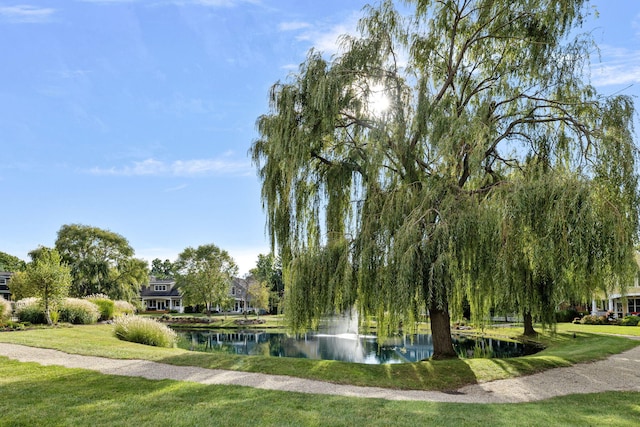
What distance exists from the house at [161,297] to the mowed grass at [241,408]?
52119 mm

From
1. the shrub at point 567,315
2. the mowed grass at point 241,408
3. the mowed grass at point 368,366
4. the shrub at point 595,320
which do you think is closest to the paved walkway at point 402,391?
the mowed grass at point 368,366

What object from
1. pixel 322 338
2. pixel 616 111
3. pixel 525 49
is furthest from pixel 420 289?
pixel 322 338

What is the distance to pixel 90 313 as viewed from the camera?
22.2 metres

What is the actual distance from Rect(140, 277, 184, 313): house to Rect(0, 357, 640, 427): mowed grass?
171ft

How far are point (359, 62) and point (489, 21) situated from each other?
13.1 feet

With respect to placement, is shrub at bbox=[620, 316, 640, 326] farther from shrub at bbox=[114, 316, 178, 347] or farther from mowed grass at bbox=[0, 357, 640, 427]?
shrub at bbox=[114, 316, 178, 347]

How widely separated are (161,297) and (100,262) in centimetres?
1873

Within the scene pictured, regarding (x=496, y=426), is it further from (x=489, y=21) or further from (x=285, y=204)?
(x=489, y=21)

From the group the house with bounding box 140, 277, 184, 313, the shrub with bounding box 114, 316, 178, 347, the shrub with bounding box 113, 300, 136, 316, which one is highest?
the shrub with bounding box 114, 316, 178, 347

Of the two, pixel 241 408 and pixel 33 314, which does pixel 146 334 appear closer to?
pixel 33 314

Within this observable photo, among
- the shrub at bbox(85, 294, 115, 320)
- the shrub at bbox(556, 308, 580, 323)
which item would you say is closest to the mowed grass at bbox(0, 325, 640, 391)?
the shrub at bbox(85, 294, 115, 320)

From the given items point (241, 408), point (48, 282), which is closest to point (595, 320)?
point (241, 408)

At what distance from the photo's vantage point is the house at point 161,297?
57.8 metres

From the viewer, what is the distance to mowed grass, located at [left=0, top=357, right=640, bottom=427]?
19.2 ft
